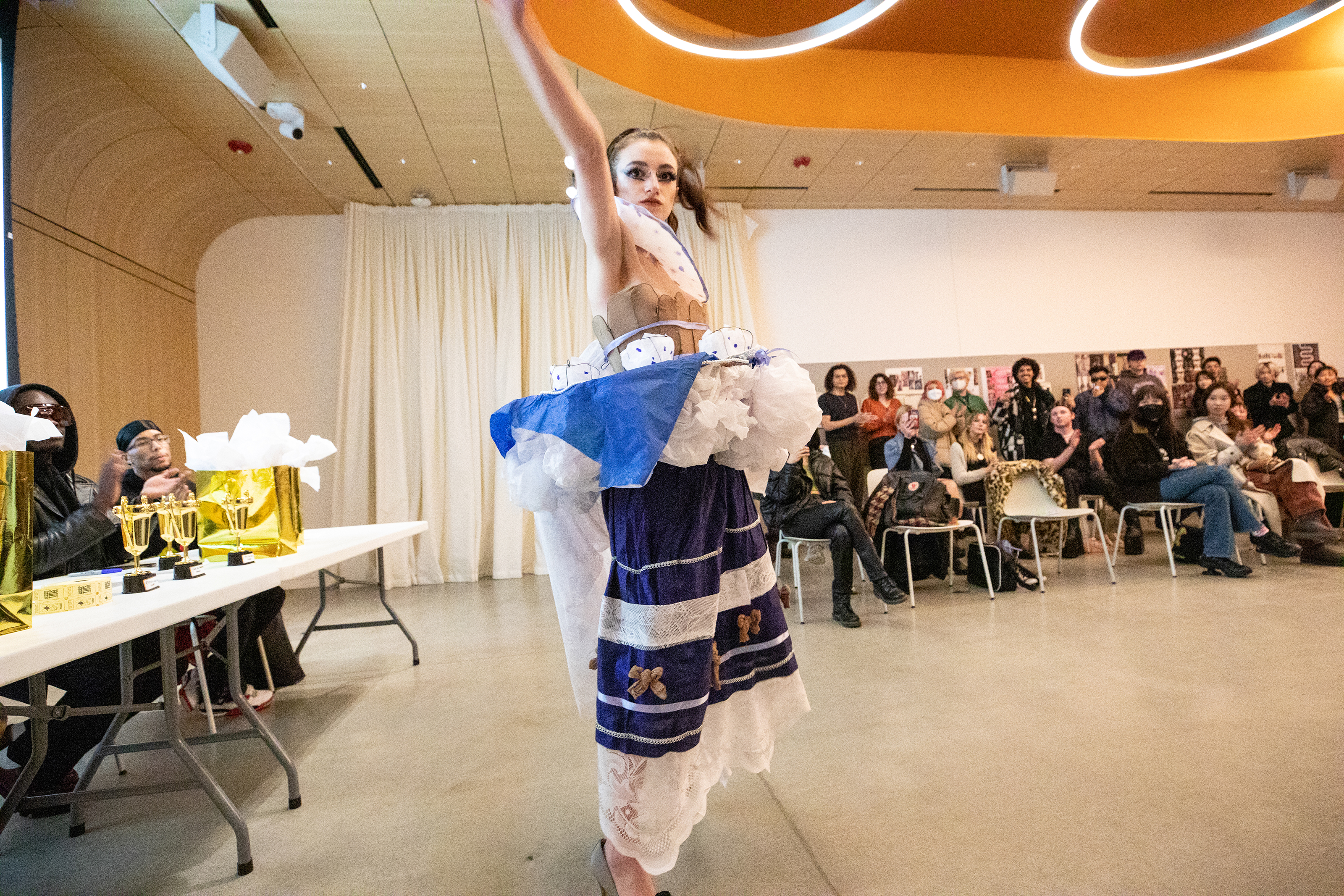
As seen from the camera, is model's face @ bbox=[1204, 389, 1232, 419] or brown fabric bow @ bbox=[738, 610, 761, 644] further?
model's face @ bbox=[1204, 389, 1232, 419]

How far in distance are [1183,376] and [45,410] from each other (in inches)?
319

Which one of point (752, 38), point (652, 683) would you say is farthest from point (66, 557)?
point (752, 38)

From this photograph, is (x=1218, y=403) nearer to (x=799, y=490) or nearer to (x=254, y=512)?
(x=799, y=490)

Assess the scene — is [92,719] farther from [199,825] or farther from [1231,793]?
[1231,793]

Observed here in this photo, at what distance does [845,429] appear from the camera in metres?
5.56

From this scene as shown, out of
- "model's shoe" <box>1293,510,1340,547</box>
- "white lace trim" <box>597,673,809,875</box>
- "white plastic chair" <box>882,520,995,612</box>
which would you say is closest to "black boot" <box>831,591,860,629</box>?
"white plastic chair" <box>882,520,995,612</box>

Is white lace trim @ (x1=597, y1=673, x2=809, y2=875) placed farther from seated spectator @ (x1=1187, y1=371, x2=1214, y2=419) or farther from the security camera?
seated spectator @ (x1=1187, y1=371, x2=1214, y2=419)

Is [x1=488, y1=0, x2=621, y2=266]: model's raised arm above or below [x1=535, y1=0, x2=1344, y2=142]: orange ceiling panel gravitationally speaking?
below

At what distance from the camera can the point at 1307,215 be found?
23.6 ft

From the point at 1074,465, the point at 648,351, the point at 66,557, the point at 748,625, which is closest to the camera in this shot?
the point at 648,351

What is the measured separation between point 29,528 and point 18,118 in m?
3.86

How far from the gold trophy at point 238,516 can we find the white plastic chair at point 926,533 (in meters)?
2.93

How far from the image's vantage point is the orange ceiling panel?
170 inches

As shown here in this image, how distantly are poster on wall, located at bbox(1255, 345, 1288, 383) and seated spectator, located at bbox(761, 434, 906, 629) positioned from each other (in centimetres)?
558
